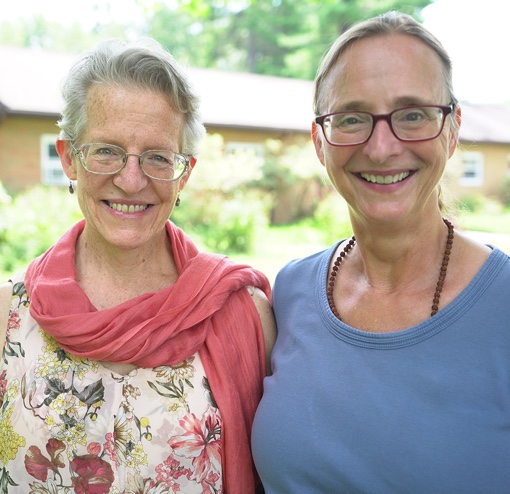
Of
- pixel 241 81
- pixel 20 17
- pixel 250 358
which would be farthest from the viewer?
pixel 20 17

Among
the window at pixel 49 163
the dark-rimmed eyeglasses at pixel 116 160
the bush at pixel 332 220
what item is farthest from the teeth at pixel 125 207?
the window at pixel 49 163

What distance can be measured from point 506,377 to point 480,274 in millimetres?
345

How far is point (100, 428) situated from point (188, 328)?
48 centimetres

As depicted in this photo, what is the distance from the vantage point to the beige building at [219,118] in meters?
17.0

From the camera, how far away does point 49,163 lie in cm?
1714

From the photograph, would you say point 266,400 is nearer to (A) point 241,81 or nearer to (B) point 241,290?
(B) point 241,290

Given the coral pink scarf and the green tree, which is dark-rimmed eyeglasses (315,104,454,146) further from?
the green tree

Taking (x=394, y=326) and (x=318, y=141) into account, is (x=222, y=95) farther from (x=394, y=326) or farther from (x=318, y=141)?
(x=394, y=326)

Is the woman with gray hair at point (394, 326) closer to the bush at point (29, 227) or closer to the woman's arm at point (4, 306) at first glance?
the woman's arm at point (4, 306)

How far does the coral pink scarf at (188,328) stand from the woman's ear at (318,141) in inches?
22.3

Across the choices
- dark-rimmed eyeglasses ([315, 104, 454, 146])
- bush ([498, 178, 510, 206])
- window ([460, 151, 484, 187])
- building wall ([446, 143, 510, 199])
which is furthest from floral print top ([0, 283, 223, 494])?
bush ([498, 178, 510, 206])

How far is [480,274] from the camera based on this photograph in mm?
1986

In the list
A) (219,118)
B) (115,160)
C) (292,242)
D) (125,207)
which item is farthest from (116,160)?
(219,118)

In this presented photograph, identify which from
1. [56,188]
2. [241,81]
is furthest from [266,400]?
[241,81]
